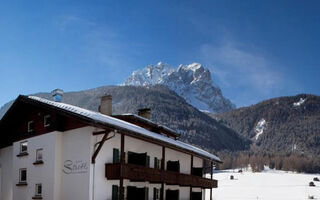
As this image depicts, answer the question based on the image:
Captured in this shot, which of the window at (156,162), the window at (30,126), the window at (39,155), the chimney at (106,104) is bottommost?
the window at (156,162)

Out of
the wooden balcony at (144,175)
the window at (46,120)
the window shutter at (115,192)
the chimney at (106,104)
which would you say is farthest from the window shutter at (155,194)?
the window at (46,120)

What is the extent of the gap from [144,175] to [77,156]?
400 cm

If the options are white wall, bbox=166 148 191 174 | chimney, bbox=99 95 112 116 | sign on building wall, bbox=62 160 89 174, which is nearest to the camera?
sign on building wall, bbox=62 160 89 174

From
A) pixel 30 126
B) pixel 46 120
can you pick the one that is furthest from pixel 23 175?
pixel 46 120

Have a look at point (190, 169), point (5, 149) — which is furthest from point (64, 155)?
point (190, 169)

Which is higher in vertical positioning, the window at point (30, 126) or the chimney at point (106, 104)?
the chimney at point (106, 104)

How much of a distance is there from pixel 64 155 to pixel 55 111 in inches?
102

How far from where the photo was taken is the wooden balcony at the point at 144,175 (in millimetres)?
22219

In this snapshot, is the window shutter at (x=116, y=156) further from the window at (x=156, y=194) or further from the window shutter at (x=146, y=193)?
the window at (x=156, y=194)

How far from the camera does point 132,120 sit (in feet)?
104

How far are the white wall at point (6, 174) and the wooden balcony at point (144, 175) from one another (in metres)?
11.4

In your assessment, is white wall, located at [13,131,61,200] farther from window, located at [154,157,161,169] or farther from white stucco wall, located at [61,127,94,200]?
window, located at [154,157,161,169]

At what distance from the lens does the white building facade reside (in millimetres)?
22312

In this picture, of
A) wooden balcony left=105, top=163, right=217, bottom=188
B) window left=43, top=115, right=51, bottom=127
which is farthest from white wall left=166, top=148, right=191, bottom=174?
window left=43, top=115, right=51, bottom=127
